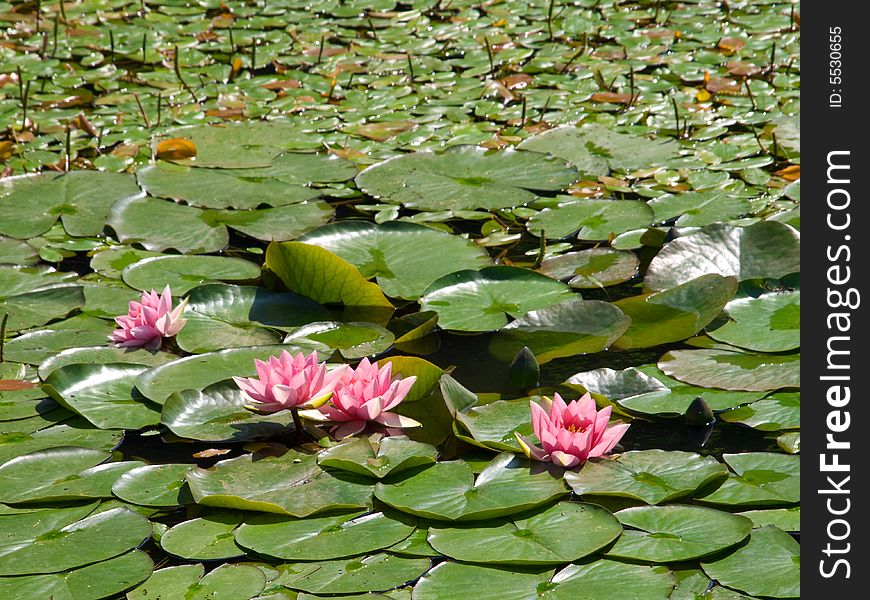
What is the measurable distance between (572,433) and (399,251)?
1.17 meters

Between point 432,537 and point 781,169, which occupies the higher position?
Answer: point 781,169

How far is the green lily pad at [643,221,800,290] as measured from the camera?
10.2 feet

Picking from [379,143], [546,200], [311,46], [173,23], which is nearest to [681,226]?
[546,200]

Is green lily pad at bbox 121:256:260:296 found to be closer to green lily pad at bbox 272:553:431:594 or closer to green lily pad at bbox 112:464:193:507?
green lily pad at bbox 112:464:193:507

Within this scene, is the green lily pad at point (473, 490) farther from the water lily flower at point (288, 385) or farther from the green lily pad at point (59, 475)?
the green lily pad at point (59, 475)

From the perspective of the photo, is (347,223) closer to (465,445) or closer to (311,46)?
(465,445)

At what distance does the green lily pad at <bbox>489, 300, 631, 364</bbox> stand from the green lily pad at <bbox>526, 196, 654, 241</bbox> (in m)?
0.64

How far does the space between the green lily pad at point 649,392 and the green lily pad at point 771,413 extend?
0.08 feet

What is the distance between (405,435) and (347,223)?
1080mm

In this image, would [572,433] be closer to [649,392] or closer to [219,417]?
[649,392]

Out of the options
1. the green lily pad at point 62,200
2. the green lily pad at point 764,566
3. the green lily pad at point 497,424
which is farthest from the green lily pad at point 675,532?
the green lily pad at point 62,200

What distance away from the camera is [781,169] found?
3934 mm

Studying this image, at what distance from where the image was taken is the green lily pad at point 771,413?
2449 mm

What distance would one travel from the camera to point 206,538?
2158 millimetres
